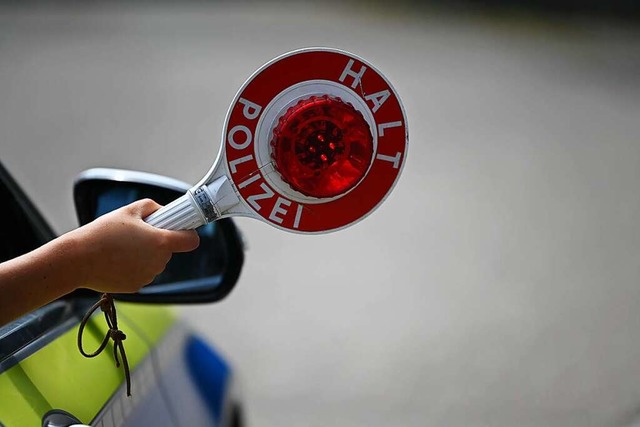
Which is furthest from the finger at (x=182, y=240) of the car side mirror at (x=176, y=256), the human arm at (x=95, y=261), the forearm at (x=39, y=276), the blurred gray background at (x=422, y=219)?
the blurred gray background at (x=422, y=219)

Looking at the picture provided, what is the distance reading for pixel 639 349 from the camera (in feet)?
17.3

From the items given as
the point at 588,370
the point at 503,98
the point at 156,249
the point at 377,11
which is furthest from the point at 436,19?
the point at 156,249

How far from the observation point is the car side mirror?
224 centimetres

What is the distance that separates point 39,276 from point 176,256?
1.42 meters

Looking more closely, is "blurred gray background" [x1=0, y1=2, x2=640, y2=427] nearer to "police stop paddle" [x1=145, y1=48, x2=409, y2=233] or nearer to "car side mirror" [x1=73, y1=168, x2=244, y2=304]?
"car side mirror" [x1=73, y1=168, x2=244, y2=304]

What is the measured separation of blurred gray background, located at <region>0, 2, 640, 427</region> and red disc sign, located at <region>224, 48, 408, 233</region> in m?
3.33

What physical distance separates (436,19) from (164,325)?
1559cm

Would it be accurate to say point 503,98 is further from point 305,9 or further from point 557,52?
point 305,9

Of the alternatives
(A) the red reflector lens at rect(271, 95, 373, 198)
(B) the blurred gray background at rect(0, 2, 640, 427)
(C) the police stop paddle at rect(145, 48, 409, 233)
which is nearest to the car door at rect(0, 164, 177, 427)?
(C) the police stop paddle at rect(145, 48, 409, 233)

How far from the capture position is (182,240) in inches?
53.1

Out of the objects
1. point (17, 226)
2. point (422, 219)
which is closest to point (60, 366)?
point (17, 226)

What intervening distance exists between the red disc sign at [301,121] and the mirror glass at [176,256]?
2.83 ft

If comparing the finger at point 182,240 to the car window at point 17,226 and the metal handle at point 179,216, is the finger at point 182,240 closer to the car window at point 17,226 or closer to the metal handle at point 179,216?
the metal handle at point 179,216

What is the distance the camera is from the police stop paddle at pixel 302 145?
1339 mm
